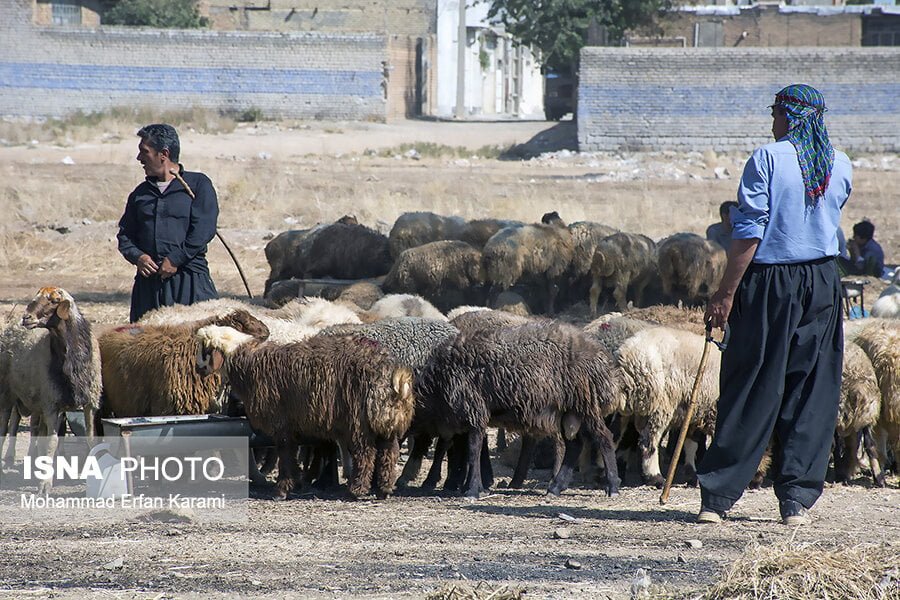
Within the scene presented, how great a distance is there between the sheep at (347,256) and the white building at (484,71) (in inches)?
1577

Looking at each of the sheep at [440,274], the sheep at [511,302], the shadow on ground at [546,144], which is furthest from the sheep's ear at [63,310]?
the shadow on ground at [546,144]

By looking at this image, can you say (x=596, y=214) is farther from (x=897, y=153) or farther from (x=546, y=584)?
(x=897, y=153)

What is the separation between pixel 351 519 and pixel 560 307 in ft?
23.6

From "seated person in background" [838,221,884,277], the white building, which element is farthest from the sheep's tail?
the white building

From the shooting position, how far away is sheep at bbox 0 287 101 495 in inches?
267

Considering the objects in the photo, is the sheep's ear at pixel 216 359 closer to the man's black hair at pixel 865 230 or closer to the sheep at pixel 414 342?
the sheep at pixel 414 342

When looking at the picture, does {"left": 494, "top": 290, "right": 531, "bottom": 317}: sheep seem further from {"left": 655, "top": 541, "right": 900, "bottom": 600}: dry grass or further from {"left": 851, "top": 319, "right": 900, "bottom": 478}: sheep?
{"left": 655, "top": 541, "right": 900, "bottom": 600}: dry grass

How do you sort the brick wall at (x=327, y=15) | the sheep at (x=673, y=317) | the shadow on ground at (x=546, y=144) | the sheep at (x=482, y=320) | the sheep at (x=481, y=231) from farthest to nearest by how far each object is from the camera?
the brick wall at (x=327, y=15), the shadow on ground at (x=546, y=144), the sheep at (x=481, y=231), the sheep at (x=673, y=317), the sheep at (x=482, y=320)

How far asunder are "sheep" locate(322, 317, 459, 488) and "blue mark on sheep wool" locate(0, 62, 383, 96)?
128 ft

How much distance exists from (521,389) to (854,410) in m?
2.15

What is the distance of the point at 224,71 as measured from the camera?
45625 millimetres

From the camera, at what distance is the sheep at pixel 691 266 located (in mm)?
12086

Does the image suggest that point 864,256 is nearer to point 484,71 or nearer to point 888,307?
point 888,307

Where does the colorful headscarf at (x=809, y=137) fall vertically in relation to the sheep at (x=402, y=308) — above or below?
above
